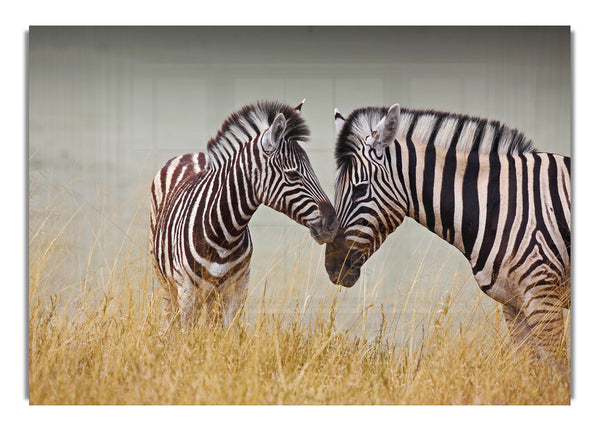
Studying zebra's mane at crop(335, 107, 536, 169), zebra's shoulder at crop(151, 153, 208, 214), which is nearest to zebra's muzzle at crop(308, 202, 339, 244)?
zebra's mane at crop(335, 107, 536, 169)

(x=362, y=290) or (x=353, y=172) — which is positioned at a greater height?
(x=353, y=172)

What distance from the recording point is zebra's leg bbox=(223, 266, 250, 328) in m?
4.71

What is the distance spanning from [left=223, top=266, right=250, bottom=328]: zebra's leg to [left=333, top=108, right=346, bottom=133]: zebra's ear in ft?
3.40

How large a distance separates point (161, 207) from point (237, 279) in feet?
2.29

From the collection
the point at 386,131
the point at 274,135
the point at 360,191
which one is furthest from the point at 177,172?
the point at 386,131

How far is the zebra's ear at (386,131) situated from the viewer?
4.65 metres

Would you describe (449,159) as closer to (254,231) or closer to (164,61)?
(254,231)

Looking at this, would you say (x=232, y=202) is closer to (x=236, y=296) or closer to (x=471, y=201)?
(x=236, y=296)

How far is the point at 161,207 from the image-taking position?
16.1 ft

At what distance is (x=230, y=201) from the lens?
186 inches

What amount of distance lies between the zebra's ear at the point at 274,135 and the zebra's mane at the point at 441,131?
0.36 meters

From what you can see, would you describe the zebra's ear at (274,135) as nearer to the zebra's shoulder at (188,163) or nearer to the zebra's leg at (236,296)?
the zebra's shoulder at (188,163)

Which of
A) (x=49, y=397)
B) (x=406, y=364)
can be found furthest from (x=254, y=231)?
(x=49, y=397)

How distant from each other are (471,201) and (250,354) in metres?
1.64
